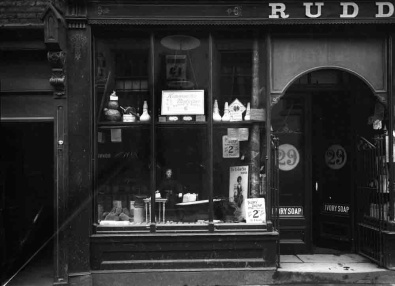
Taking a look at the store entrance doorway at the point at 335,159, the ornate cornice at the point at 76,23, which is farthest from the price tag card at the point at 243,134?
the ornate cornice at the point at 76,23

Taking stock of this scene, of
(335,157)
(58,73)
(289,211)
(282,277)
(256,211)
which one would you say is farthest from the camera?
Result: (335,157)

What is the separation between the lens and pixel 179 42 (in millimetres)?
8305

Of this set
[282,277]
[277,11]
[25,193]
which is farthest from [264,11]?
[25,193]

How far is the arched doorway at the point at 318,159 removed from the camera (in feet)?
31.3

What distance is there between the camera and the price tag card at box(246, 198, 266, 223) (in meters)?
8.21

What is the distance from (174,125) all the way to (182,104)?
38cm

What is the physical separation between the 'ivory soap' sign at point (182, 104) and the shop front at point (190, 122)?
0.7 inches

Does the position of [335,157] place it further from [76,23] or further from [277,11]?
[76,23]

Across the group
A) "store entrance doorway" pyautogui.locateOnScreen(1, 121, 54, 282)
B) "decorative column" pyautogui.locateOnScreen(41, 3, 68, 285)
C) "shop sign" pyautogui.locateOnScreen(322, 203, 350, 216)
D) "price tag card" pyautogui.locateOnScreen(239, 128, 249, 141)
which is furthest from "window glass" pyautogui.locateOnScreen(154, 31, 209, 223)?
"shop sign" pyautogui.locateOnScreen(322, 203, 350, 216)

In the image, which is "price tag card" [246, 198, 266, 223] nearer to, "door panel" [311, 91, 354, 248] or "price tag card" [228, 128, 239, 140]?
"price tag card" [228, 128, 239, 140]

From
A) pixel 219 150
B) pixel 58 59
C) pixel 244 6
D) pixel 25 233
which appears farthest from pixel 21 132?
pixel 244 6

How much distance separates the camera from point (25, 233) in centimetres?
960

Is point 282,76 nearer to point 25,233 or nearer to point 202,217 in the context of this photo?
point 202,217

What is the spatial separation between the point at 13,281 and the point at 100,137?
2.83 meters
